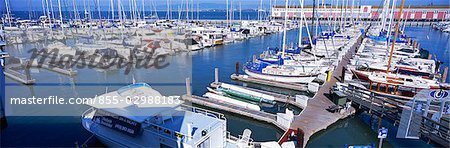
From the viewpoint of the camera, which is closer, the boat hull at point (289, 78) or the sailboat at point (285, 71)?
the boat hull at point (289, 78)

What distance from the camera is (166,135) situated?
1094cm

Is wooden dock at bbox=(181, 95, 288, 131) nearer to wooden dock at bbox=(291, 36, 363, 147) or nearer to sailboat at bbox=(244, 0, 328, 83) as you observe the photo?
wooden dock at bbox=(291, 36, 363, 147)

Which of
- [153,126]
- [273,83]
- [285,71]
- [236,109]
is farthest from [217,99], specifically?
[153,126]

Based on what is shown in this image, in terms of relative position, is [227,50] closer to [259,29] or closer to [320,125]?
[259,29]

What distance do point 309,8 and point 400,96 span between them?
104 metres

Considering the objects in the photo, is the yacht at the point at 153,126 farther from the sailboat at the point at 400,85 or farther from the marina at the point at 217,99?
the sailboat at the point at 400,85

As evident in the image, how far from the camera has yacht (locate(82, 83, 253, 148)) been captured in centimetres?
1080

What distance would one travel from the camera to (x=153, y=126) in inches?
445

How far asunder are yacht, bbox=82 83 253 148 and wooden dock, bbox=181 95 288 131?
14.6 feet

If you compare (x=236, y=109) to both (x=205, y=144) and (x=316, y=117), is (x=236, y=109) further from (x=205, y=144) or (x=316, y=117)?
(x=205, y=144)

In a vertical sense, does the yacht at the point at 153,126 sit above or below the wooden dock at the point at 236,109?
above

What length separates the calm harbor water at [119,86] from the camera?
1568 centimetres

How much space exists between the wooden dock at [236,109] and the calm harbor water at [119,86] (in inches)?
16.7

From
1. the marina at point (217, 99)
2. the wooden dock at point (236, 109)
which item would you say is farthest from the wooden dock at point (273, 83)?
the wooden dock at point (236, 109)
